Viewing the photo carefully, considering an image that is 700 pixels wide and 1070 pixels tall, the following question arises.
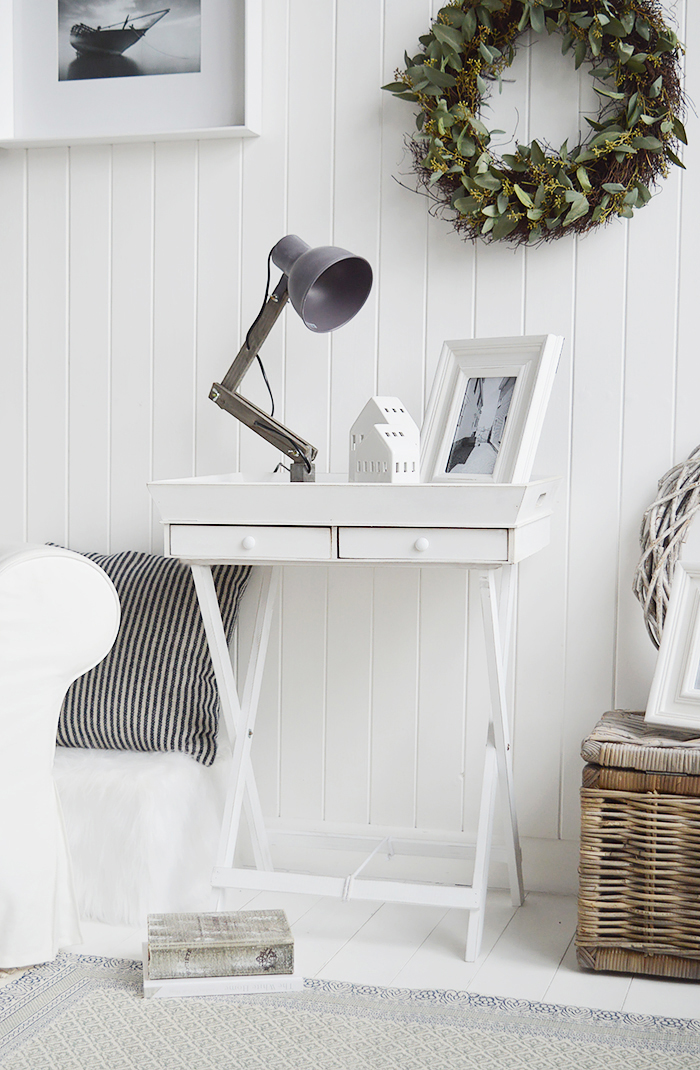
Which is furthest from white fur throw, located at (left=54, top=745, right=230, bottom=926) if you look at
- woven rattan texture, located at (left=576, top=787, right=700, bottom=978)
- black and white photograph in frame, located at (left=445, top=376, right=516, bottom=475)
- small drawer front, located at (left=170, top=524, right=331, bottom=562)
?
black and white photograph in frame, located at (left=445, top=376, right=516, bottom=475)

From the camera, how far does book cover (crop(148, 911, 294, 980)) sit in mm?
1785

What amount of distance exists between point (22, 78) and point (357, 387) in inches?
42.8

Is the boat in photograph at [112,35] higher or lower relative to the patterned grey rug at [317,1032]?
higher

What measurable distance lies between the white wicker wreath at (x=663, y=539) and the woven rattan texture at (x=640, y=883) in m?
0.40

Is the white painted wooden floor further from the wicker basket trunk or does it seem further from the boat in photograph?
the boat in photograph

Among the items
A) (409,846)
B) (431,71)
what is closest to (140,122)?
(431,71)

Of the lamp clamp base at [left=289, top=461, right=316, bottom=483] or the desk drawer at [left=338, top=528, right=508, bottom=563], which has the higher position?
the lamp clamp base at [left=289, top=461, right=316, bottom=483]

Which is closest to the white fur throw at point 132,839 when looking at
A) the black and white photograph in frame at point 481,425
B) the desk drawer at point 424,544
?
the desk drawer at point 424,544

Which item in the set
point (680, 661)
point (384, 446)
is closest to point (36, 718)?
point (384, 446)

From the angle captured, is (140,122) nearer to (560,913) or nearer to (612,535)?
(612,535)

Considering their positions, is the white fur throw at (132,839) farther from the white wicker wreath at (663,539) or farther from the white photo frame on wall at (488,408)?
the white wicker wreath at (663,539)

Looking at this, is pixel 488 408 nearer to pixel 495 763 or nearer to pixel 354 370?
pixel 354 370

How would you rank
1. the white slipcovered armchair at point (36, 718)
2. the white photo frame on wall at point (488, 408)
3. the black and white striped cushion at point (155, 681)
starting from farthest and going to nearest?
the black and white striped cushion at point (155, 681)
the white photo frame on wall at point (488, 408)
the white slipcovered armchair at point (36, 718)

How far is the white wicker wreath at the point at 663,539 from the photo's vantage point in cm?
210
